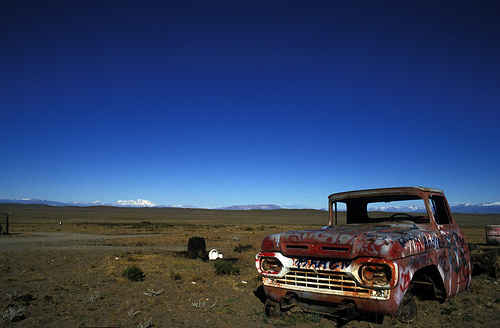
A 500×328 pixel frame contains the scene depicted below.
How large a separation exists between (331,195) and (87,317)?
4811 mm

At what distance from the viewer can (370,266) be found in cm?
369

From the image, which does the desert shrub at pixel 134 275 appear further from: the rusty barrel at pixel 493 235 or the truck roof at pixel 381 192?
the rusty barrel at pixel 493 235

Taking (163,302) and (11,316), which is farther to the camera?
(163,302)

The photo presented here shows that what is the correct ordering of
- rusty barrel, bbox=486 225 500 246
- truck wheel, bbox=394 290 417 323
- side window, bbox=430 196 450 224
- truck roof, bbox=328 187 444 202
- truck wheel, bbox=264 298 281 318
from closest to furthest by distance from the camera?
1. truck wheel, bbox=394 290 417 323
2. truck wheel, bbox=264 298 281 318
3. truck roof, bbox=328 187 444 202
4. side window, bbox=430 196 450 224
5. rusty barrel, bbox=486 225 500 246

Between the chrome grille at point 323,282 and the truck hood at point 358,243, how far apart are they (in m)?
0.24

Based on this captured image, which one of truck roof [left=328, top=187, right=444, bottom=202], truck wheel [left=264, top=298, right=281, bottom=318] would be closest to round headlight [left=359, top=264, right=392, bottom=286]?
truck wheel [left=264, top=298, right=281, bottom=318]

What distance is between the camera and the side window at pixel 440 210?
5316 mm

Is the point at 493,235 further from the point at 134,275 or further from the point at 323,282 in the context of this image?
the point at 134,275

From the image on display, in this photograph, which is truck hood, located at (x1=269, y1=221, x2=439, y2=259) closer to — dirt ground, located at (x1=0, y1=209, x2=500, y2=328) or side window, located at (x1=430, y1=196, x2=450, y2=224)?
side window, located at (x1=430, y1=196, x2=450, y2=224)

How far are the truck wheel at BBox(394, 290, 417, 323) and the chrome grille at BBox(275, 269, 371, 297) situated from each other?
2.84 ft

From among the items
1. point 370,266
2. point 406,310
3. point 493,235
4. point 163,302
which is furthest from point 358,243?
point 493,235

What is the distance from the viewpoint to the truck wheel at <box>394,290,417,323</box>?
4.13m

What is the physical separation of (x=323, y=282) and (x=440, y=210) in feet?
9.70

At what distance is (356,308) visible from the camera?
372 centimetres
